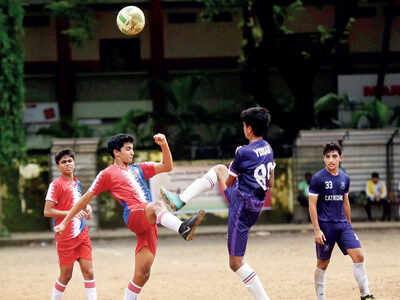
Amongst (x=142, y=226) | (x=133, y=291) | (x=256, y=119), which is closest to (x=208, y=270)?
(x=133, y=291)

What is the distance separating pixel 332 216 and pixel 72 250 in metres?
2.90

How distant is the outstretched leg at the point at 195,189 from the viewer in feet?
24.1

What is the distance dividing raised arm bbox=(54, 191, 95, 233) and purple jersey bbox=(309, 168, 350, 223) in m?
2.45

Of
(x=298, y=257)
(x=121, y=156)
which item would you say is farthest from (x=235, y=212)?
(x=298, y=257)

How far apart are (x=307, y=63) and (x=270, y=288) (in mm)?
11729

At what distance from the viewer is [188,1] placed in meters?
25.2

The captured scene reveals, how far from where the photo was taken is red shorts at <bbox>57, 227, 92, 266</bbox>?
821 cm

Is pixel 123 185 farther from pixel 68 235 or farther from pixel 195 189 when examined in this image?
pixel 68 235

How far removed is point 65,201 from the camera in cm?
832

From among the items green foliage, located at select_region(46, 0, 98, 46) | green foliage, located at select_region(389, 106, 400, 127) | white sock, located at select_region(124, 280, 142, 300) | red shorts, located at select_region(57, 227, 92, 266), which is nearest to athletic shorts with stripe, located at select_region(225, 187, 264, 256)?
white sock, located at select_region(124, 280, 142, 300)

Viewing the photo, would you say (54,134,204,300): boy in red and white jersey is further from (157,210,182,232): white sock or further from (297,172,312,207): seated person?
(297,172,312,207): seated person

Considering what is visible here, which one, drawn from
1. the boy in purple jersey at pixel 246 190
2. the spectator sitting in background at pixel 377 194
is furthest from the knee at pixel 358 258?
the spectator sitting in background at pixel 377 194

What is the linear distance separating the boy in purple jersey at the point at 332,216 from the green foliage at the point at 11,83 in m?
11.6

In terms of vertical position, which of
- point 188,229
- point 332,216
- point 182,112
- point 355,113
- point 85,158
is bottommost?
point 85,158
